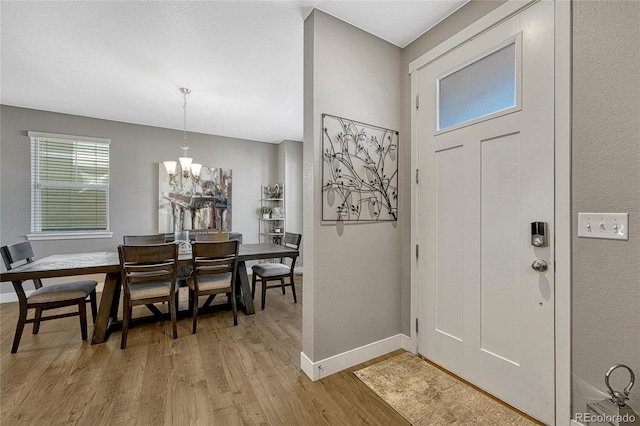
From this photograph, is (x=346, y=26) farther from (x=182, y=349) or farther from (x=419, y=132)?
(x=182, y=349)

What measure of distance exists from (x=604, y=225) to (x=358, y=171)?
4.66ft

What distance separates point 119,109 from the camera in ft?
12.5

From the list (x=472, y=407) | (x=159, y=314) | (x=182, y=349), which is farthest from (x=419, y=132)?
(x=159, y=314)

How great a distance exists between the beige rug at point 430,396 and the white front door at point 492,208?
10cm

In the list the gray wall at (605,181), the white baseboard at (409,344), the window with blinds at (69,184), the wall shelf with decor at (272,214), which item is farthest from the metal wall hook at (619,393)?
the window with blinds at (69,184)

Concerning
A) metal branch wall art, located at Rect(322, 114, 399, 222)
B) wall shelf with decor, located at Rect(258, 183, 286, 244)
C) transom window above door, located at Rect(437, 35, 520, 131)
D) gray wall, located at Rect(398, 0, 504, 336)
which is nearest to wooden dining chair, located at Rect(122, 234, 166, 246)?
wall shelf with decor, located at Rect(258, 183, 286, 244)

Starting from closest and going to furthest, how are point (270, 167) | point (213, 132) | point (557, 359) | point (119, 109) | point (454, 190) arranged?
1. point (557, 359)
2. point (454, 190)
3. point (119, 109)
4. point (213, 132)
5. point (270, 167)

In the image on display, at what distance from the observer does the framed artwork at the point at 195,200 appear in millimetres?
4629

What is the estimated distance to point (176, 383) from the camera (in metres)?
1.90

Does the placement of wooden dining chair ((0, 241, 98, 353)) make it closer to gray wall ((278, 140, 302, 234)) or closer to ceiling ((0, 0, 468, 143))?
ceiling ((0, 0, 468, 143))

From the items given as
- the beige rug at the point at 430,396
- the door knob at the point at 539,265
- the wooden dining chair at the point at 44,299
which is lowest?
the beige rug at the point at 430,396

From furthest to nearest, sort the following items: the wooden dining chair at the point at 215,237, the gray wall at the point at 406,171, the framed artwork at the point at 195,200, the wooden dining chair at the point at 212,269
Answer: the framed artwork at the point at 195,200 → the wooden dining chair at the point at 215,237 → the wooden dining chair at the point at 212,269 → the gray wall at the point at 406,171

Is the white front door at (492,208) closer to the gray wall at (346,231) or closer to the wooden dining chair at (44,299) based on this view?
the gray wall at (346,231)

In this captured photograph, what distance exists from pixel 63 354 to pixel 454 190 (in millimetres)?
3402
